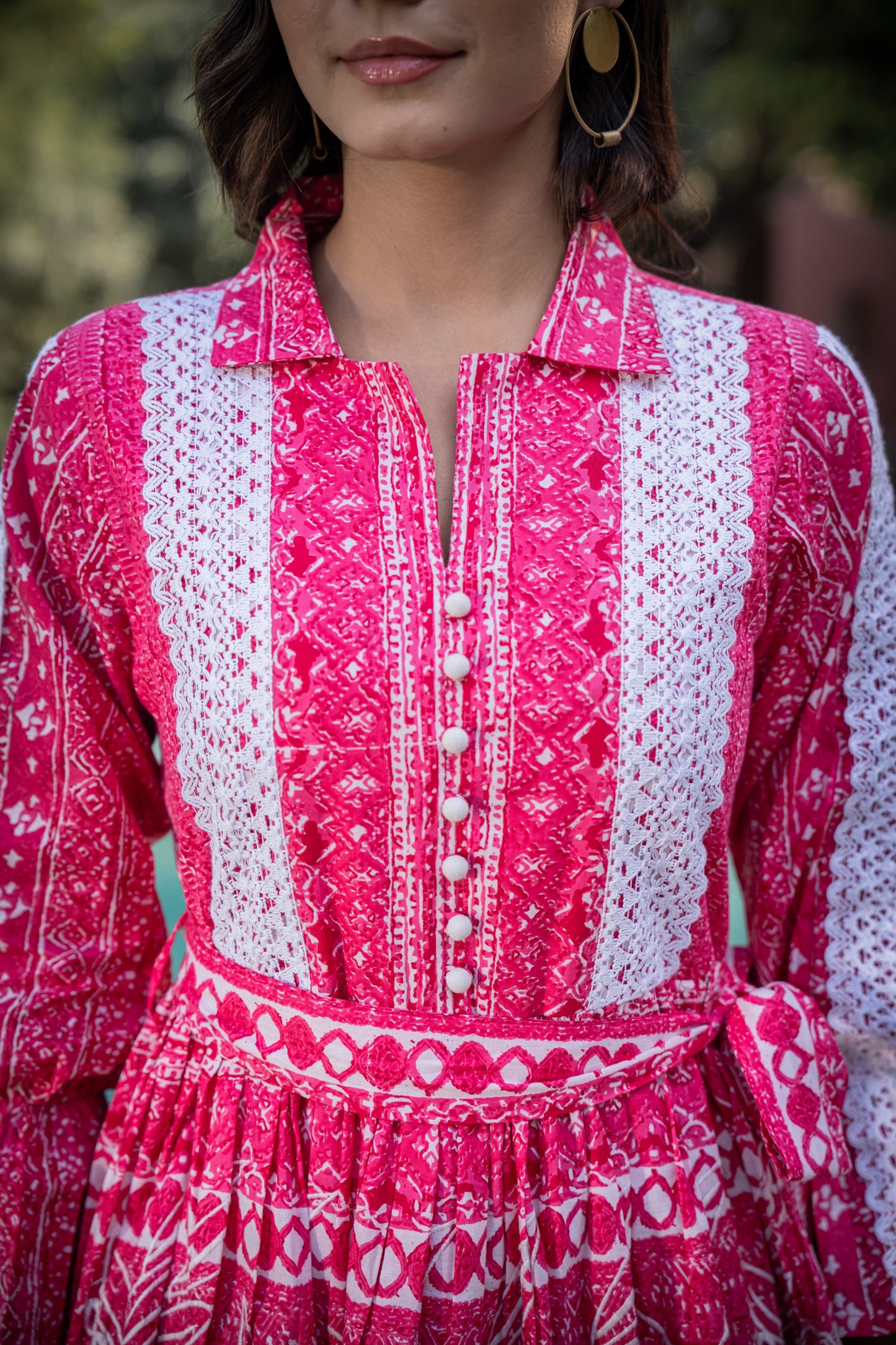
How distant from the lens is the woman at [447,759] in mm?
1108

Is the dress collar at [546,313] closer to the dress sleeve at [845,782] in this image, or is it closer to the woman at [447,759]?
the woman at [447,759]

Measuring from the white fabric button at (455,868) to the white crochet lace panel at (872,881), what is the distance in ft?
1.51

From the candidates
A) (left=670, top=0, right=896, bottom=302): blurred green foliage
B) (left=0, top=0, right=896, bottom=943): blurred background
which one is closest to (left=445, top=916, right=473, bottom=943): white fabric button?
(left=0, top=0, right=896, bottom=943): blurred background

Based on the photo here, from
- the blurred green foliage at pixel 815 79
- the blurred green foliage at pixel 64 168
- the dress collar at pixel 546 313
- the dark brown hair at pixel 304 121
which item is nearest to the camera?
the dress collar at pixel 546 313

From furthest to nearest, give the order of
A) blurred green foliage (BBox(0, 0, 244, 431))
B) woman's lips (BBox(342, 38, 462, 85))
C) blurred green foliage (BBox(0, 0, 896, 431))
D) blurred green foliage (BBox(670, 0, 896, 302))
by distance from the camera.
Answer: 1. blurred green foliage (BBox(0, 0, 244, 431))
2. blurred green foliage (BBox(0, 0, 896, 431))
3. blurred green foliage (BBox(670, 0, 896, 302))
4. woman's lips (BBox(342, 38, 462, 85))

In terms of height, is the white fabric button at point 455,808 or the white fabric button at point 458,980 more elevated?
the white fabric button at point 455,808

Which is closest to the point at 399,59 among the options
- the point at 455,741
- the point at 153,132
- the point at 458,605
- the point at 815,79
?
the point at 458,605

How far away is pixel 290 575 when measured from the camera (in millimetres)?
1115

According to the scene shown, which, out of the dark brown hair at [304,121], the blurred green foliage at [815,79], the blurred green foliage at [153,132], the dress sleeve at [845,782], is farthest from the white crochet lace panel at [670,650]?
the blurred green foliage at [815,79]

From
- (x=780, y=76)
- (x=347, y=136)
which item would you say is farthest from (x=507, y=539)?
(x=780, y=76)

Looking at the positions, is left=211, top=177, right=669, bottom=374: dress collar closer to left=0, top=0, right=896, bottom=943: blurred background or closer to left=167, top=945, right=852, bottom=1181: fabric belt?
left=167, top=945, right=852, bottom=1181: fabric belt

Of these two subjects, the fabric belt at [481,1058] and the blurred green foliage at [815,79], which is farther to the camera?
the blurred green foliage at [815,79]

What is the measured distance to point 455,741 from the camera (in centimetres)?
108

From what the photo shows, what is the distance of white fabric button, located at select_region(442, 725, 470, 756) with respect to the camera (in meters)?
1.08
